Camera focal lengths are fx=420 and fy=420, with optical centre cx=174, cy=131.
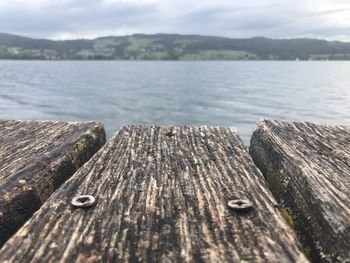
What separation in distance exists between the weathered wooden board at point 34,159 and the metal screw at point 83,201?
3.88 feet

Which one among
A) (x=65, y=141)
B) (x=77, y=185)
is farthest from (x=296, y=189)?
(x=65, y=141)

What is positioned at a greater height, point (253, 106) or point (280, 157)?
point (280, 157)

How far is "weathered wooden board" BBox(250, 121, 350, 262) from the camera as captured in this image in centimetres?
561

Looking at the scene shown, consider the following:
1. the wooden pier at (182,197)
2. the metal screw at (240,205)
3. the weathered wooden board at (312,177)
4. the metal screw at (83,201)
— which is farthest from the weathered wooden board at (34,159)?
the weathered wooden board at (312,177)

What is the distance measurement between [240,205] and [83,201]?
2367mm

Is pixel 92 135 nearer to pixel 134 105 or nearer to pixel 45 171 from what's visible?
pixel 45 171

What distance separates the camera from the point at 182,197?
21.6 ft

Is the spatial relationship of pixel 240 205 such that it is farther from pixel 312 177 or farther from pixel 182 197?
pixel 312 177

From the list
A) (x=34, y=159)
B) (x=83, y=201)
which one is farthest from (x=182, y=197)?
(x=34, y=159)

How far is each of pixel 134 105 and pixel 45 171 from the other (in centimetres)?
3581

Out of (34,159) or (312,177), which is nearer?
(312,177)

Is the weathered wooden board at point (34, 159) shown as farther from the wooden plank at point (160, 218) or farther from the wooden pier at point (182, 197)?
the wooden plank at point (160, 218)

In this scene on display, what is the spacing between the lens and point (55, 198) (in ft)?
21.6

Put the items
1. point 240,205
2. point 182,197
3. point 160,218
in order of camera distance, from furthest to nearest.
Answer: point 182,197, point 240,205, point 160,218
